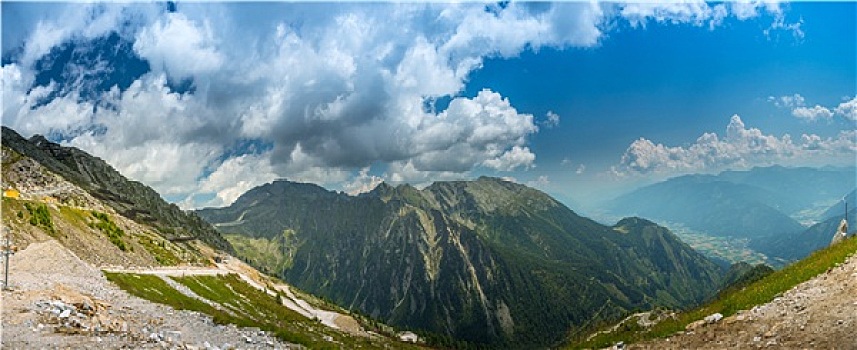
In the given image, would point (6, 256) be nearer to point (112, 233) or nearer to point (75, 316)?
point (75, 316)

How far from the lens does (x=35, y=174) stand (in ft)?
616

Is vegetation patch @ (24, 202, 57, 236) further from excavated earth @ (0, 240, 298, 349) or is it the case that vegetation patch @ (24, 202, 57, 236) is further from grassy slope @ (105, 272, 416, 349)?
excavated earth @ (0, 240, 298, 349)

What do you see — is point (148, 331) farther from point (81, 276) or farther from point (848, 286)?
point (848, 286)

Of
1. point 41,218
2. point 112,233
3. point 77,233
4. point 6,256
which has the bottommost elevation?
point 6,256

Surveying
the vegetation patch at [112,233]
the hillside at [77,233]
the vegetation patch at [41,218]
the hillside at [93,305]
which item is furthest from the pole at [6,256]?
the vegetation patch at [112,233]

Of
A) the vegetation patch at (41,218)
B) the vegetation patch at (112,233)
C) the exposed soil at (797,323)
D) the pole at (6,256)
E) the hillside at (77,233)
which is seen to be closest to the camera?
the exposed soil at (797,323)

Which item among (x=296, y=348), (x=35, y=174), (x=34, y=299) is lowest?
(x=296, y=348)

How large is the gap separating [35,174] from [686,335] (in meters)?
232

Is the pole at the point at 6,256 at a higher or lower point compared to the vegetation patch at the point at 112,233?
lower

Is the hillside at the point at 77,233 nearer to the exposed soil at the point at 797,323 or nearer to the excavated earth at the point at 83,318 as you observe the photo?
the excavated earth at the point at 83,318

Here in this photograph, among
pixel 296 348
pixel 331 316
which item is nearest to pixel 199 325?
pixel 296 348

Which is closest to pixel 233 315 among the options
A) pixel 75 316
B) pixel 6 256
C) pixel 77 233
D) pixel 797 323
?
pixel 6 256

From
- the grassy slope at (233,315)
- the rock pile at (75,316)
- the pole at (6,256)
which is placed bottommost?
the grassy slope at (233,315)

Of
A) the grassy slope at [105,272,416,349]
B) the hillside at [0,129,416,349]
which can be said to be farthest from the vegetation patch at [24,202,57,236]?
the grassy slope at [105,272,416,349]
